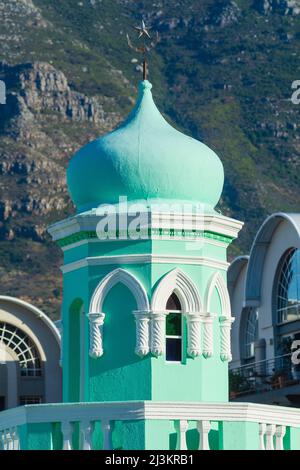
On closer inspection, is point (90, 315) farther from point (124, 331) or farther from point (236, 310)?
point (236, 310)

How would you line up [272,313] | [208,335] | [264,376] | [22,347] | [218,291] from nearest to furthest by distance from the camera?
[208,335]
[218,291]
[264,376]
[22,347]
[272,313]

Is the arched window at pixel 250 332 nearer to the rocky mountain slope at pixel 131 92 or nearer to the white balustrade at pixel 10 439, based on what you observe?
the white balustrade at pixel 10 439

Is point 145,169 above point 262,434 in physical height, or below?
above

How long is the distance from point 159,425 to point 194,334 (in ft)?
8.23

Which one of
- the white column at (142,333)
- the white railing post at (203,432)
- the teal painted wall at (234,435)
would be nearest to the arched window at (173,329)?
the white column at (142,333)

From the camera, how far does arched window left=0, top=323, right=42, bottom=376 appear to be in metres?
66.3

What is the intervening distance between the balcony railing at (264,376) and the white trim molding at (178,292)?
65.0 feet

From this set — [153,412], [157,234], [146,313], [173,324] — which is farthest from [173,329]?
[153,412]

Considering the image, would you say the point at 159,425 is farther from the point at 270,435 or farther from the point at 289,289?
the point at 289,289

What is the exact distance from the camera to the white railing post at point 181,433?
42688mm

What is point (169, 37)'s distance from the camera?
192875mm

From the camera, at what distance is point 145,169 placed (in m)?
44.8

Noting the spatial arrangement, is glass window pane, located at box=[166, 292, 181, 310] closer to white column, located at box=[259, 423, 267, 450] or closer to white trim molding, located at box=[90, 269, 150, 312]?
white trim molding, located at box=[90, 269, 150, 312]
